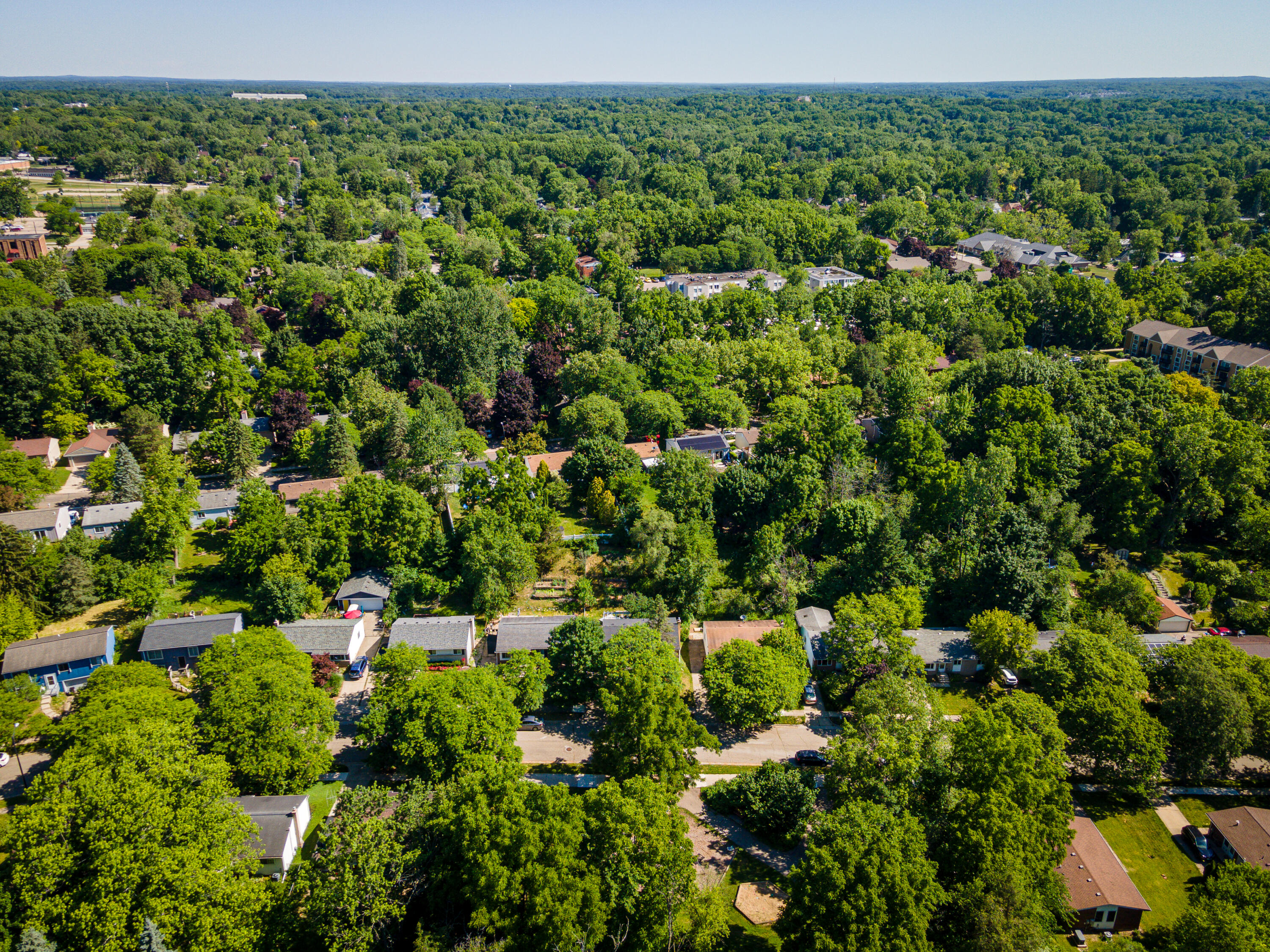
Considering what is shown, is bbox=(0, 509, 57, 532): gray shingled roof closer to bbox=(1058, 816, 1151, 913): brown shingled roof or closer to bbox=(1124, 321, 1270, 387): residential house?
bbox=(1058, 816, 1151, 913): brown shingled roof

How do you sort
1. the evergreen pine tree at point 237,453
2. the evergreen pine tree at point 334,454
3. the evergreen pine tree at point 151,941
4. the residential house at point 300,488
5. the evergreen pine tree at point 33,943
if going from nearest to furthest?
the evergreen pine tree at point 151,941 < the evergreen pine tree at point 33,943 < the residential house at point 300,488 < the evergreen pine tree at point 237,453 < the evergreen pine tree at point 334,454

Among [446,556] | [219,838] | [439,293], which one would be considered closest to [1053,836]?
[219,838]

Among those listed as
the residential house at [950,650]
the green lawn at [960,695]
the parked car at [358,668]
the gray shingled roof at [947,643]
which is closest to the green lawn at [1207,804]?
the gray shingled roof at [947,643]

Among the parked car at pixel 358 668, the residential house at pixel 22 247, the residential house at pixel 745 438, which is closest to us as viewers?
the parked car at pixel 358 668

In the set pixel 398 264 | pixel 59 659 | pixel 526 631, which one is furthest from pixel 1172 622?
pixel 398 264

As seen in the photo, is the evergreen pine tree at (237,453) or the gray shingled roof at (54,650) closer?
the gray shingled roof at (54,650)

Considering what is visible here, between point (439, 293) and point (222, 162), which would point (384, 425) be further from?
point (222, 162)

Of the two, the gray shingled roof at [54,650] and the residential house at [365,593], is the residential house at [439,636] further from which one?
the gray shingled roof at [54,650]
